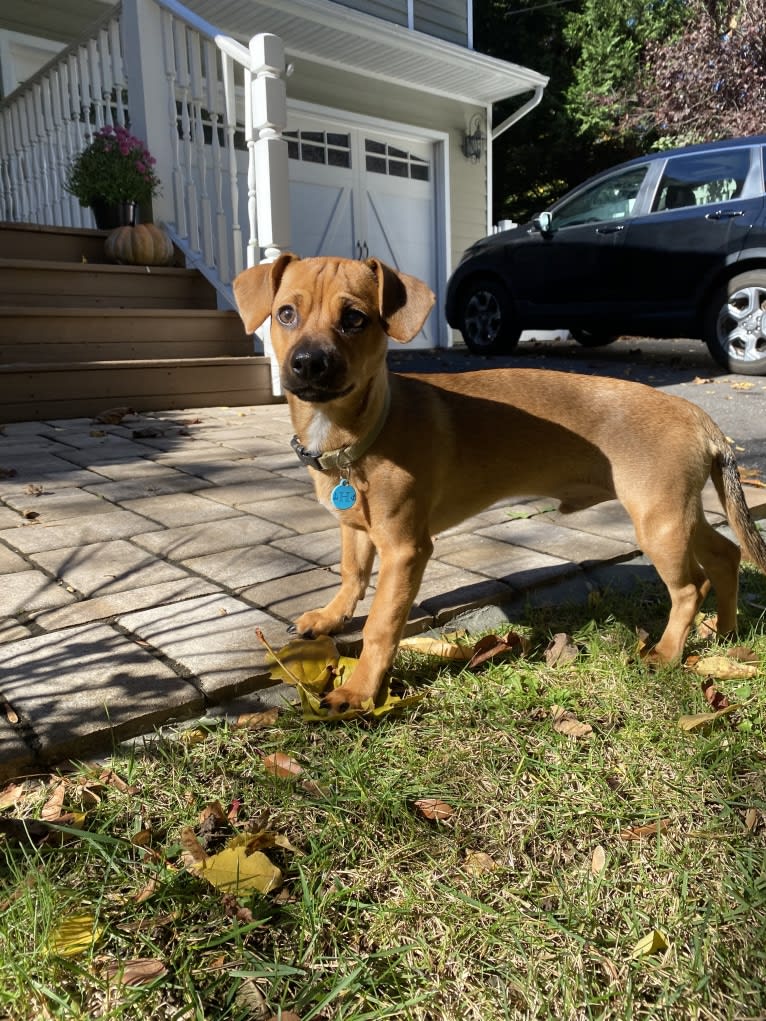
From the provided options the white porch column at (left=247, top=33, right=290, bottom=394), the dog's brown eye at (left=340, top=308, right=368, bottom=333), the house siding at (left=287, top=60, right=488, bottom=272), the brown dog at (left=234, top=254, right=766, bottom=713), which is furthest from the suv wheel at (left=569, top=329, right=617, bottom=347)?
the dog's brown eye at (left=340, top=308, right=368, bottom=333)

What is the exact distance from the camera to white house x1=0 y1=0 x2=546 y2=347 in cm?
725

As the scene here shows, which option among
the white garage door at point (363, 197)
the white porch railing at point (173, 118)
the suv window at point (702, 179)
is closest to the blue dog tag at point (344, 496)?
the white porch railing at point (173, 118)

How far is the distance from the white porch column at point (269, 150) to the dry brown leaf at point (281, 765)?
16.1 feet

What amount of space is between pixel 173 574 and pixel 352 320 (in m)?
1.16

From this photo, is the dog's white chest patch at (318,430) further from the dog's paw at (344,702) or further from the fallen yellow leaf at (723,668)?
the fallen yellow leaf at (723,668)

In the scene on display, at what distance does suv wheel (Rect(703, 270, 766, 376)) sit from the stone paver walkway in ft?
14.9

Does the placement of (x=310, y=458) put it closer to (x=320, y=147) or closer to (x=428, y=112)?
(x=320, y=147)

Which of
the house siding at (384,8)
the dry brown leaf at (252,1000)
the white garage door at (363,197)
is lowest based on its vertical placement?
the dry brown leaf at (252,1000)

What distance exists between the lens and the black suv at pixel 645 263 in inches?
307

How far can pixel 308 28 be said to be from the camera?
403 inches

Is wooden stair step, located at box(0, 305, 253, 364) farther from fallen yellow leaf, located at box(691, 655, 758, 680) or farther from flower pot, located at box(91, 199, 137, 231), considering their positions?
fallen yellow leaf, located at box(691, 655, 758, 680)

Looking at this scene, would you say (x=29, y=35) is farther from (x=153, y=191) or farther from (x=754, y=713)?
(x=754, y=713)

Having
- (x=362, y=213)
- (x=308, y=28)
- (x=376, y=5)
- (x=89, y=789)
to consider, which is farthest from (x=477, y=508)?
(x=376, y=5)

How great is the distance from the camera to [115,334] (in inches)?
260
